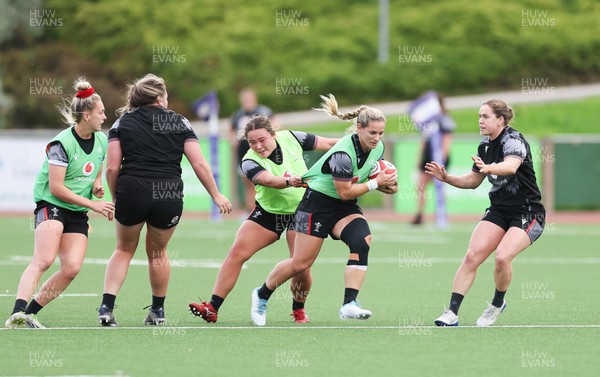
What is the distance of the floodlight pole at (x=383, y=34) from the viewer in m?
39.6

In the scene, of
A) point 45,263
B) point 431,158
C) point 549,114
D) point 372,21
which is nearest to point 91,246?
point 431,158

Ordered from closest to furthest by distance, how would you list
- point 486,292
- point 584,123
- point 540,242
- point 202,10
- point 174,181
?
1. point 174,181
2. point 486,292
3. point 540,242
4. point 584,123
5. point 202,10

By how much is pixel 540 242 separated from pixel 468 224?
172 inches

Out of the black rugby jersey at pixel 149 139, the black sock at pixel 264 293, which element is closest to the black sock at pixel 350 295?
the black sock at pixel 264 293

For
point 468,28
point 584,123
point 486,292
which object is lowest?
point 486,292

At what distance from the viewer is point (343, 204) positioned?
30.9ft

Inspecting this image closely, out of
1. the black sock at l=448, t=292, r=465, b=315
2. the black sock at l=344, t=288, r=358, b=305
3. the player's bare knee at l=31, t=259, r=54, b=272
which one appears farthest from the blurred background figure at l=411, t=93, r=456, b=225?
the player's bare knee at l=31, t=259, r=54, b=272

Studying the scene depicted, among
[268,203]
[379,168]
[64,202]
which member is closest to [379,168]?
[379,168]

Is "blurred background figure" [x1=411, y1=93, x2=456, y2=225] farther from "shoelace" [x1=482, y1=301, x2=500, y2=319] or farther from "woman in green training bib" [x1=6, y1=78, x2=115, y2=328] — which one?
"woman in green training bib" [x1=6, y1=78, x2=115, y2=328]

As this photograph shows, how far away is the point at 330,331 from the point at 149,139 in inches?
80.1

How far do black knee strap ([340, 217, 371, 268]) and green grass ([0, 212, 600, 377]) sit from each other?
21.0 inches

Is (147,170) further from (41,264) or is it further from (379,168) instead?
(379,168)

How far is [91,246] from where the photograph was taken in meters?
17.7

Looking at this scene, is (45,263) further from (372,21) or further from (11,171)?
(372,21)
